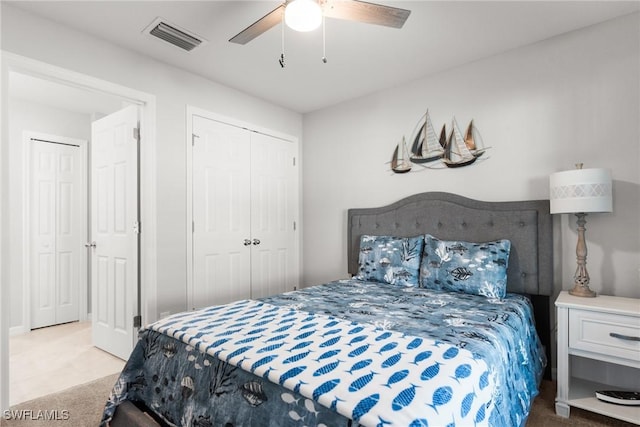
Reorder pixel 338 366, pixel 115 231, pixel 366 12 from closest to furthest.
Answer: pixel 338 366, pixel 366 12, pixel 115 231

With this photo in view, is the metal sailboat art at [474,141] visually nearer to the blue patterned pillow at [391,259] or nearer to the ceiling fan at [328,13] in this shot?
the blue patterned pillow at [391,259]

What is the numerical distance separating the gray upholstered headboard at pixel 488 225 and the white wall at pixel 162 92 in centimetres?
184

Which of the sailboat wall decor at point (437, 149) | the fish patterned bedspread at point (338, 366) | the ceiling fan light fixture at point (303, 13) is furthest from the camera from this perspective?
the sailboat wall decor at point (437, 149)

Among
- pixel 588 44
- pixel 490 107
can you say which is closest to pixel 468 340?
pixel 490 107

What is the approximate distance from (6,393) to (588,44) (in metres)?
4.48

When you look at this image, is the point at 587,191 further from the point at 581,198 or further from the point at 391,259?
the point at 391,259

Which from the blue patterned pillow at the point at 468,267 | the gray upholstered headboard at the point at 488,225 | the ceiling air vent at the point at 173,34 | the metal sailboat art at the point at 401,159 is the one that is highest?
the ceiling air vent at the point at 173,34

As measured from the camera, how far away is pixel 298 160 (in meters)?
4.28

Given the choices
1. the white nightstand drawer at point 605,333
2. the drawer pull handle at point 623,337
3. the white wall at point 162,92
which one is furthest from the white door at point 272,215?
the drawer pull handle at point 623,337

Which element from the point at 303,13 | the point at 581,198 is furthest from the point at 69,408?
the point at 581,198

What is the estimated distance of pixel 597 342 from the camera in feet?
6.54

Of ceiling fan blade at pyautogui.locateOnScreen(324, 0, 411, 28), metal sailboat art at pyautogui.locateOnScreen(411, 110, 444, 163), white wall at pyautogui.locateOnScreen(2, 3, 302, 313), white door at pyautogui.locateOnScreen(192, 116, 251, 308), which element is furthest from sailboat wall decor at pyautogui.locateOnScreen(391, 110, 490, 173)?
white wall at pyautogui.locateOnScreen(2, 3, 302, 313)

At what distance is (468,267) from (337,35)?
195 cm

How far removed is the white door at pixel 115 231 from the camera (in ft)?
9.53
